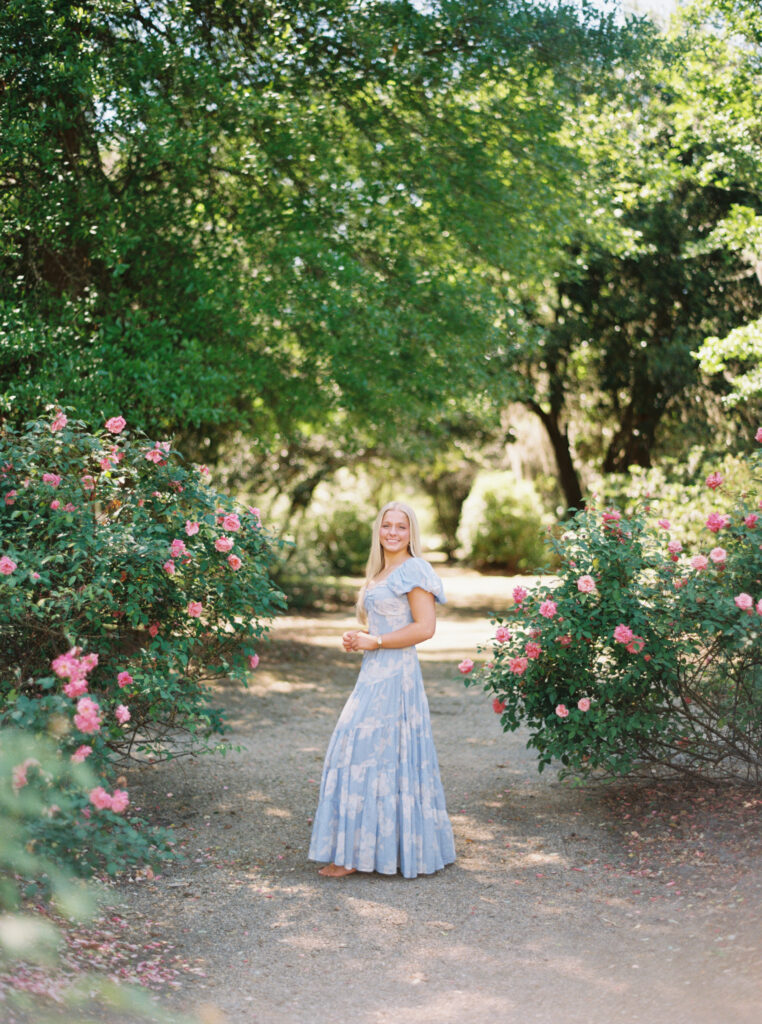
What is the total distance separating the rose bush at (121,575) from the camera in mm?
4754

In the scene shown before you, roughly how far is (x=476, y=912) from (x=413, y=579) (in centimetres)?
159

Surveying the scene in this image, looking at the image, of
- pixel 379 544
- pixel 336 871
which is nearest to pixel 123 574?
pixel 379 544

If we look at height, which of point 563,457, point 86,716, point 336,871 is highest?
point 563,457

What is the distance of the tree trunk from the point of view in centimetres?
1752

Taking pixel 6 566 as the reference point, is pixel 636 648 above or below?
below

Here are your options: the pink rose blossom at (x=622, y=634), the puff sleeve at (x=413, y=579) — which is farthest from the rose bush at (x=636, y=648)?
the puff sleeve at (x=413, y=579)

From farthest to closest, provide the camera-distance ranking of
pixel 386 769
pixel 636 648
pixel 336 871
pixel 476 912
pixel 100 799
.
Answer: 1. pixel 636 648
2. pixel 336 871
3. pixel 386 769
4. pixel 476 912
5. pixel 100 799

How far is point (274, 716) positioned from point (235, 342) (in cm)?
345

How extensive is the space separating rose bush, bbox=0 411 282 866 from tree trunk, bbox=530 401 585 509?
12365 millimetres

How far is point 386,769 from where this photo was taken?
16.1ft

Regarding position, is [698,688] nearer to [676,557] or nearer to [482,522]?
[676,557]

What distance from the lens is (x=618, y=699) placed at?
17.8ft

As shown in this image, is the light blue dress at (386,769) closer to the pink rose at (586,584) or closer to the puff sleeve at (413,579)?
the puff sleeve at (413,579)

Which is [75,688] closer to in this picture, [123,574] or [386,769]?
[123,574]
